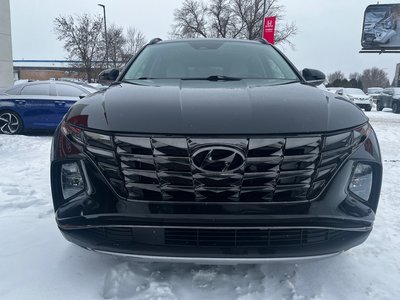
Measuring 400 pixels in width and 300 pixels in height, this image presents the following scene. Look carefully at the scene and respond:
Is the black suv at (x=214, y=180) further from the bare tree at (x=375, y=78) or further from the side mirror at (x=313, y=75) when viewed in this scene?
the bare tree at (x=375, y=78)

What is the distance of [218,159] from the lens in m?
1.89

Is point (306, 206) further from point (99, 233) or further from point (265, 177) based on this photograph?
point (99, 233)

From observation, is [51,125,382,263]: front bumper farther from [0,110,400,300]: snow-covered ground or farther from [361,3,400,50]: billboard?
[361,3,400,50]: billboard

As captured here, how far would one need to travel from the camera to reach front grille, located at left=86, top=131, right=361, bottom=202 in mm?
1893

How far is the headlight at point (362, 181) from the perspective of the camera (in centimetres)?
212

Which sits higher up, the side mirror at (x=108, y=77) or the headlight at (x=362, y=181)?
the side mirror at (x=108, y=77)

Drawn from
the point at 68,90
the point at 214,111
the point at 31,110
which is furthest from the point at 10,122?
the point at 214,111

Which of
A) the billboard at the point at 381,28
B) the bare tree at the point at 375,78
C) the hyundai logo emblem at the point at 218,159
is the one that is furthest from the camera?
the bare tree at the point at 375,78

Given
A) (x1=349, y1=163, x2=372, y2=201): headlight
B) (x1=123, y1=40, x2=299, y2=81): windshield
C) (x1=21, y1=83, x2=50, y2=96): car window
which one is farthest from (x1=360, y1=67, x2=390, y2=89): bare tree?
(x1=349, y1=163, x2=372, y2=201): headlight

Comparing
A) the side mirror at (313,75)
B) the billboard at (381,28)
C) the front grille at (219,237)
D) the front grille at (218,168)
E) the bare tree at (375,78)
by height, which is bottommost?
the bare tree at (375,78)

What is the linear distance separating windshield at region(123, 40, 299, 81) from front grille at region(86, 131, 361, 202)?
1.31 meters

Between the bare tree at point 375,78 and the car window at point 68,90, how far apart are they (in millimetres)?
92431

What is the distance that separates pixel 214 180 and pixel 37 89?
8.70m

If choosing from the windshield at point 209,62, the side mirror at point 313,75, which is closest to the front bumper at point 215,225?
the windshield at point 209,62
